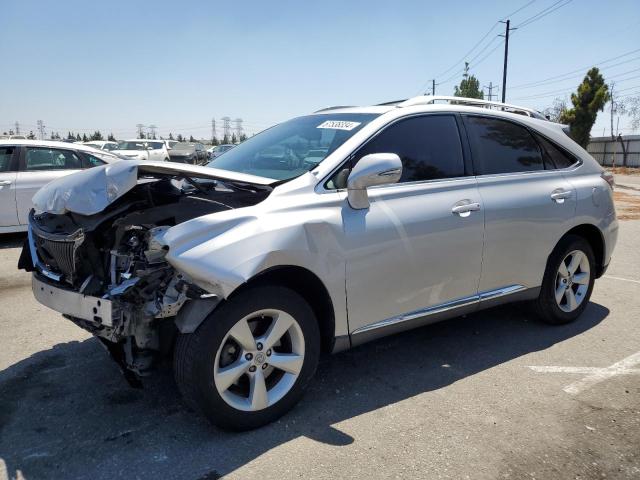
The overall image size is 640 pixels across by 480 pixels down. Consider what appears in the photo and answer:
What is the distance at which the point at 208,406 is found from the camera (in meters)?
2.72

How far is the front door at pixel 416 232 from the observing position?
3.15 m

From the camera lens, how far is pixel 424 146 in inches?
143

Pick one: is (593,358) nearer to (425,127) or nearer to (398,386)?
(398,386)

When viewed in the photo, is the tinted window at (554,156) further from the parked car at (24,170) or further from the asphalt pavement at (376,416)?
the parked car at (24,170)

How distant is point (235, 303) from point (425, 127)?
75.5 inches

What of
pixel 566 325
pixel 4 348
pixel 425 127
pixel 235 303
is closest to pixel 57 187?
pixel 235 303

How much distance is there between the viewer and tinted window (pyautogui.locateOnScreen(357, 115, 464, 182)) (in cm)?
346

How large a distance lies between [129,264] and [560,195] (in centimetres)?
343

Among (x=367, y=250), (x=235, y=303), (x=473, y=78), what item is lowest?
(x=235, y=303)

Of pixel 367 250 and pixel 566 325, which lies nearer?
pixel 367 250

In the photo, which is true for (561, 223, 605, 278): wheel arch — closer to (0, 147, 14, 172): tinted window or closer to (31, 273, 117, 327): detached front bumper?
(31, 273, 117, 327): detached front bumper

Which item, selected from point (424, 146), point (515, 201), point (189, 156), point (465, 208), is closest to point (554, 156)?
point (515, 201)

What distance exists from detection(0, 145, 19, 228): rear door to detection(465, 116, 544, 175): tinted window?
6948 mm

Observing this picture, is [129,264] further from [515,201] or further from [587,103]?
[587,103]
